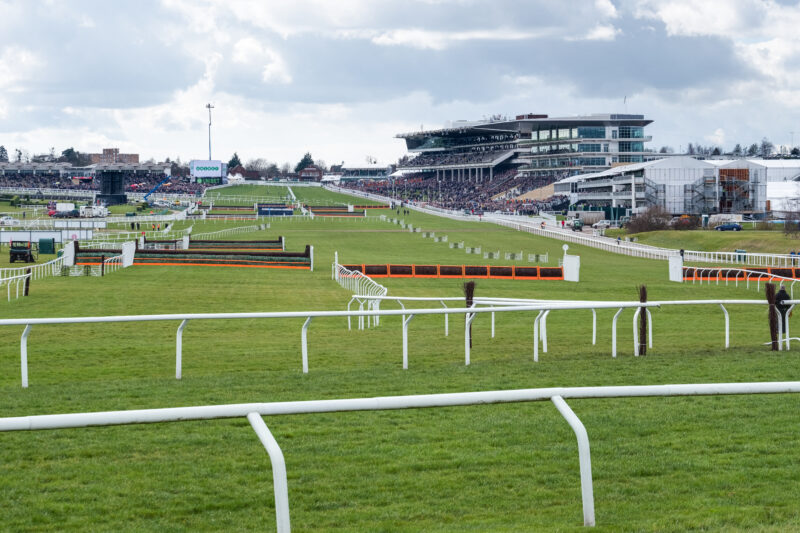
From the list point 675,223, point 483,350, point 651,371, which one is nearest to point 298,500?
point 651,371

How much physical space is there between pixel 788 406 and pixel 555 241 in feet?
179

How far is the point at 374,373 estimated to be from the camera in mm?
10516

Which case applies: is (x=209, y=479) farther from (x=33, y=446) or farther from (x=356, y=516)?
(x=33, y=446)

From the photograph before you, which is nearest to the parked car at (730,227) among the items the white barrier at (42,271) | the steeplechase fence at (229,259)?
the steeplechase fence at (229,259)

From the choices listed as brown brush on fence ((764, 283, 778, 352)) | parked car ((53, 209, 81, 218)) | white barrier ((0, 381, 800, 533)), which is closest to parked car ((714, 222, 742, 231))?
parked car ((53, 209, 81, 218))

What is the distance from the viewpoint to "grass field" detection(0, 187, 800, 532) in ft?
16.7

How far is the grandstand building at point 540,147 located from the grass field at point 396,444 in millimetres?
121100

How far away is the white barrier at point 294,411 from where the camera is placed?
4.10m

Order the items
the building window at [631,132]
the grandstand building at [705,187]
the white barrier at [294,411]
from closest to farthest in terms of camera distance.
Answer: the white barrier at [294,411], the grandstand building at [705,187], the building window at [631,132]

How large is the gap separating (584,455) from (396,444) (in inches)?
87.8

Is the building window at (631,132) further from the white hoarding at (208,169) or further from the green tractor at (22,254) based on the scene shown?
the green tractor at (22,254)

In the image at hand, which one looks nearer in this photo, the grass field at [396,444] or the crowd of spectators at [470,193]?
the grass field at [396,444]

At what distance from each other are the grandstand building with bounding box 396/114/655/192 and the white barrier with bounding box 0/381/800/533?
128m

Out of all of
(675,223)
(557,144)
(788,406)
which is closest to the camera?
(788,406)
